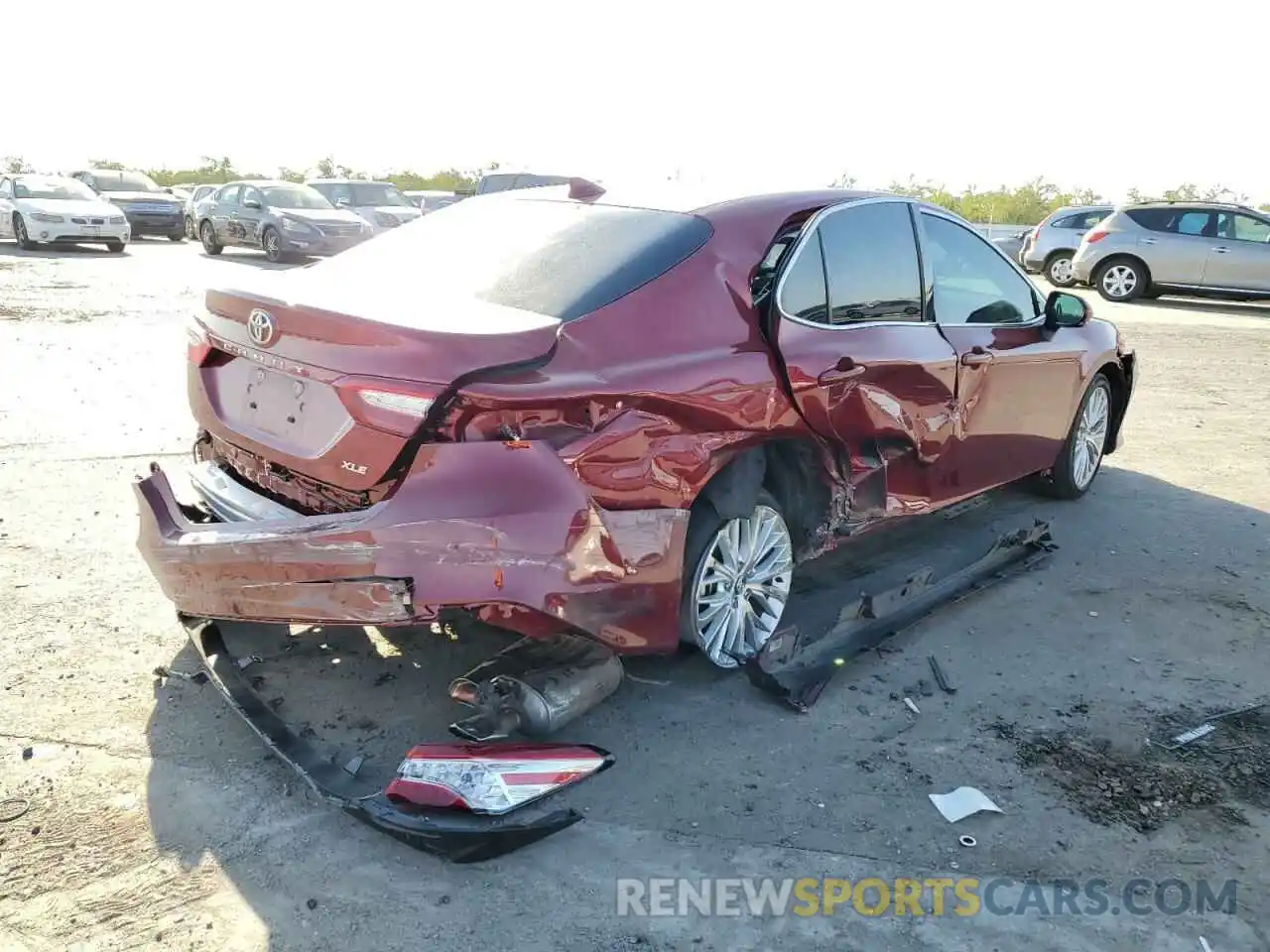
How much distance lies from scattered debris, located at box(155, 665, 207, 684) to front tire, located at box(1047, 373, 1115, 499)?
4.64 metres

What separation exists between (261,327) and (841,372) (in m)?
2.01

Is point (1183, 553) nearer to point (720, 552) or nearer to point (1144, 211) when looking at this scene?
point (720, 552)

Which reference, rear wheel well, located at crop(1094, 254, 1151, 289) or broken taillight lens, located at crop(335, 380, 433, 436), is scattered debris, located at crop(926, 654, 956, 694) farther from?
rear wheel well, located at crop(1094, 254, 1151, 289)

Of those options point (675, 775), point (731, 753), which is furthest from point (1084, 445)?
point (675, 775)

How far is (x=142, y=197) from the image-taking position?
24891mm

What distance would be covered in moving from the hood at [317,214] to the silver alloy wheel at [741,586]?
57.1ft

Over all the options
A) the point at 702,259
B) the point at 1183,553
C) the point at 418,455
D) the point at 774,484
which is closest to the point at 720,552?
the point at 774,484

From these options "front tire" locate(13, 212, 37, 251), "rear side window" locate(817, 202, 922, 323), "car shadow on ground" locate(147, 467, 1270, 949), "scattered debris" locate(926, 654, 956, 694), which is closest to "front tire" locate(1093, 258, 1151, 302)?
"car shadow on ground" locate(147, 467, 1270, 949)

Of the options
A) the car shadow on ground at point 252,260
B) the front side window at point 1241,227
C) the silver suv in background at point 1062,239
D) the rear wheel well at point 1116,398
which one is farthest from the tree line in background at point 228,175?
the rear wheel well at point 1116,398

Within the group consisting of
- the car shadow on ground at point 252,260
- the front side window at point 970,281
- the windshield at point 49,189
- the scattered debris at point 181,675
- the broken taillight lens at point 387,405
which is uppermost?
the front side window at point 970,281

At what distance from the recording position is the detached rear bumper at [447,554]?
8.92 ft

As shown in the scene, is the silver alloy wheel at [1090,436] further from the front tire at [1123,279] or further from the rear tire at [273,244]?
the rear tire at [273,244]

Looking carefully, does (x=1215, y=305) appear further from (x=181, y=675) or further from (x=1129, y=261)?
(x=181, y=675)

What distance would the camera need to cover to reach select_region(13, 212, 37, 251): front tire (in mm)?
20413
